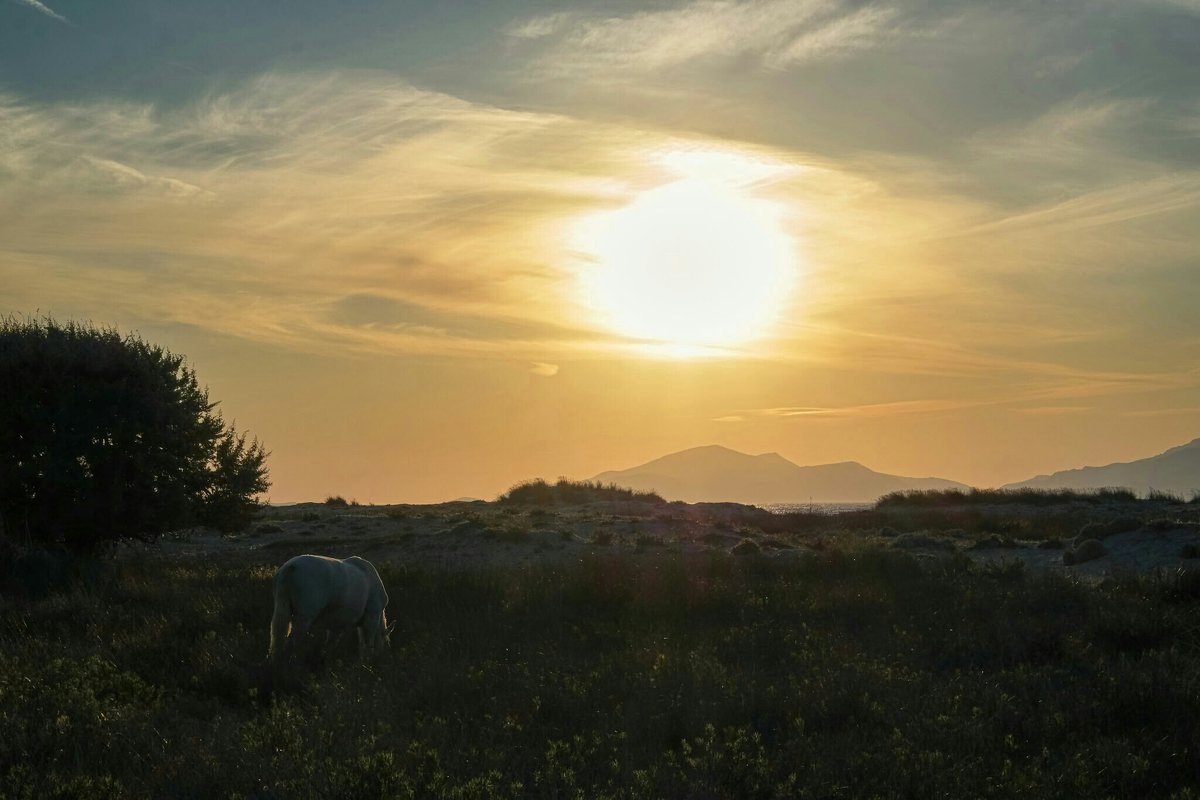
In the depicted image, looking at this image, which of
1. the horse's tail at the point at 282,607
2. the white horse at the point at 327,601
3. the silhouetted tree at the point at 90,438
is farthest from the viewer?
the silhouetted tree at the point at 90,438

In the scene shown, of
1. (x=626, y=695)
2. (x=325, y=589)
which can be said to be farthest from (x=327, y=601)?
(x=626, y=695)

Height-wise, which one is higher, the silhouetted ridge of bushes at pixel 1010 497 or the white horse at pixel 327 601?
the silhouetted ridge of bushes at pixel 1010 497

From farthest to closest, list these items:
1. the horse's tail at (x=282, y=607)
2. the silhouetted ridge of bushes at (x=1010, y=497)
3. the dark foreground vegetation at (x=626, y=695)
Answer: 1. the silhouetted ridge of bushes at (x=1010, y=497)
2. the horse's tail at (x=282, y=607)
3. the dark foreground vegetation at (x=626, y=695)

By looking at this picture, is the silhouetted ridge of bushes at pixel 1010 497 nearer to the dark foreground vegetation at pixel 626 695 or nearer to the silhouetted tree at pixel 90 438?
the dark foreground vegetation at pixel 626 695

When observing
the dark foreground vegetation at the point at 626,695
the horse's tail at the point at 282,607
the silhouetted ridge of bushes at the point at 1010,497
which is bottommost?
the dark foreground vegetation at the point at 626,695

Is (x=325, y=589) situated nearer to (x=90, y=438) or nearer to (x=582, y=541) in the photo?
(x=90, y=438)

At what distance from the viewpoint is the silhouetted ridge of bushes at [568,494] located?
51344 mm

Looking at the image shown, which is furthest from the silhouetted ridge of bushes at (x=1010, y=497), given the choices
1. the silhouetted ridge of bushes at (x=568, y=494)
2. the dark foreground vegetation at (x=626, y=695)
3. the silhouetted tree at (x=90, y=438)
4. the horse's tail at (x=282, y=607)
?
the horse's tail at (x=282, y=607)

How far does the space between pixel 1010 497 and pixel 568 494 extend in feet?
77.3

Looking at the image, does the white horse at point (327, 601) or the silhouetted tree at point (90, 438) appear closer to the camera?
the white horse at point (327, 601)

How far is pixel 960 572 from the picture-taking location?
61.0 ft

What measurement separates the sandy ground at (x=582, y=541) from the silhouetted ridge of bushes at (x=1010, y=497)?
15042 millimetres

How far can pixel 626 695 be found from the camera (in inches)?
378

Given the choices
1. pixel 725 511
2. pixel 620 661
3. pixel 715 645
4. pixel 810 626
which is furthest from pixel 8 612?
pixel 725 511
